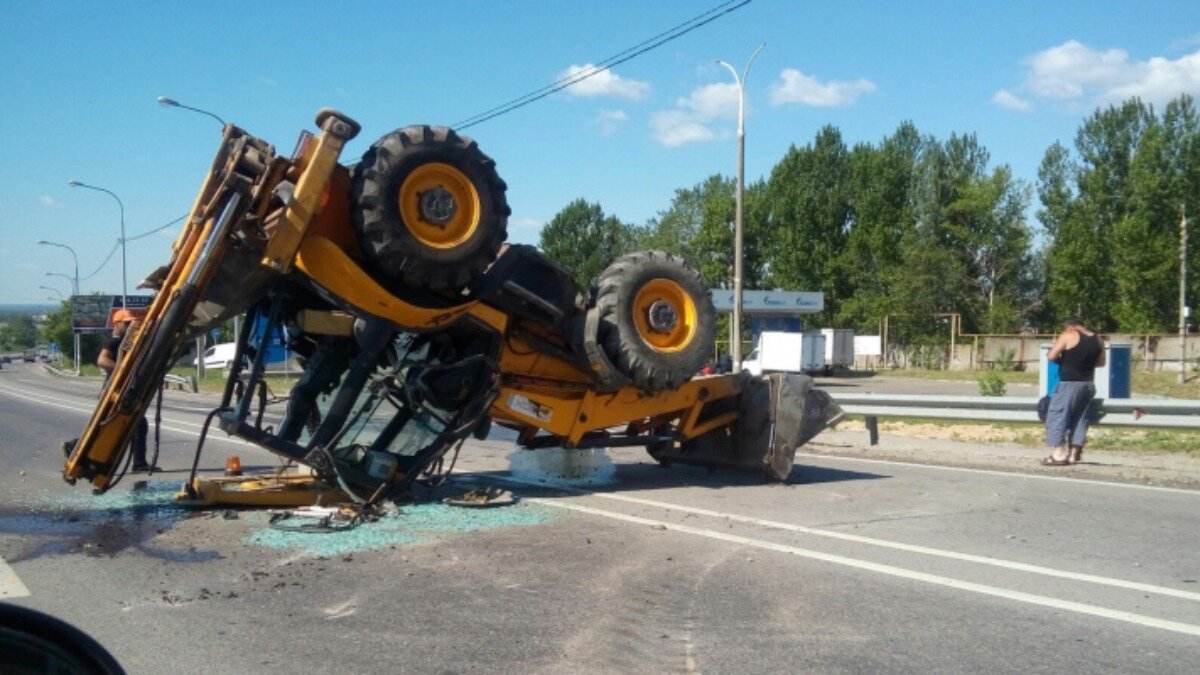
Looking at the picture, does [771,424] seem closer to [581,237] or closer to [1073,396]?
[1073,396]

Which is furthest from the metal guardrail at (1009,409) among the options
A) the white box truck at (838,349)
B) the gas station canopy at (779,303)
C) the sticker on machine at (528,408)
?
the white box truck at (838,349)

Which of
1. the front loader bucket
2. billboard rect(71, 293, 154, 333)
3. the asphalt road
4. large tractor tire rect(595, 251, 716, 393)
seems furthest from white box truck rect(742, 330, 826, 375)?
billboard rect(71, 293, 154, 333)

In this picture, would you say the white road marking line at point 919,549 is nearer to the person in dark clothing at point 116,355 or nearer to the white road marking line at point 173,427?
the white road marking line at point 173,427

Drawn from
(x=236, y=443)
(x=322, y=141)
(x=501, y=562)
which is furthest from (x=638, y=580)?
(x=236, y=443)

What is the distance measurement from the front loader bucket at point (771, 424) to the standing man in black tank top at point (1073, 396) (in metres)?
3.13

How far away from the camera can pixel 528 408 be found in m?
8.91

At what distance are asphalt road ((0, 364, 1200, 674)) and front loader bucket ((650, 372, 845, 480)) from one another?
0.42m

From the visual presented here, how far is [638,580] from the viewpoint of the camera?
6.12 metres

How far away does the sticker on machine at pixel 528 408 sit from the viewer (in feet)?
29.0

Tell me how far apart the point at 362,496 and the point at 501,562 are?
6.53ft

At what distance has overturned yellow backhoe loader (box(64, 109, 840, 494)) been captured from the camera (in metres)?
7.21

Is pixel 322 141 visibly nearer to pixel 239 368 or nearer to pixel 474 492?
pixel 239 368

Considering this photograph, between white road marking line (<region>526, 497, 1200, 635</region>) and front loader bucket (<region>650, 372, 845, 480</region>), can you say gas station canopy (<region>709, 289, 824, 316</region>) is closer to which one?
front loader bucket (<region>650, 372, 845, 480</region>)

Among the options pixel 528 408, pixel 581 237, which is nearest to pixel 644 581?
pixel 528 408
